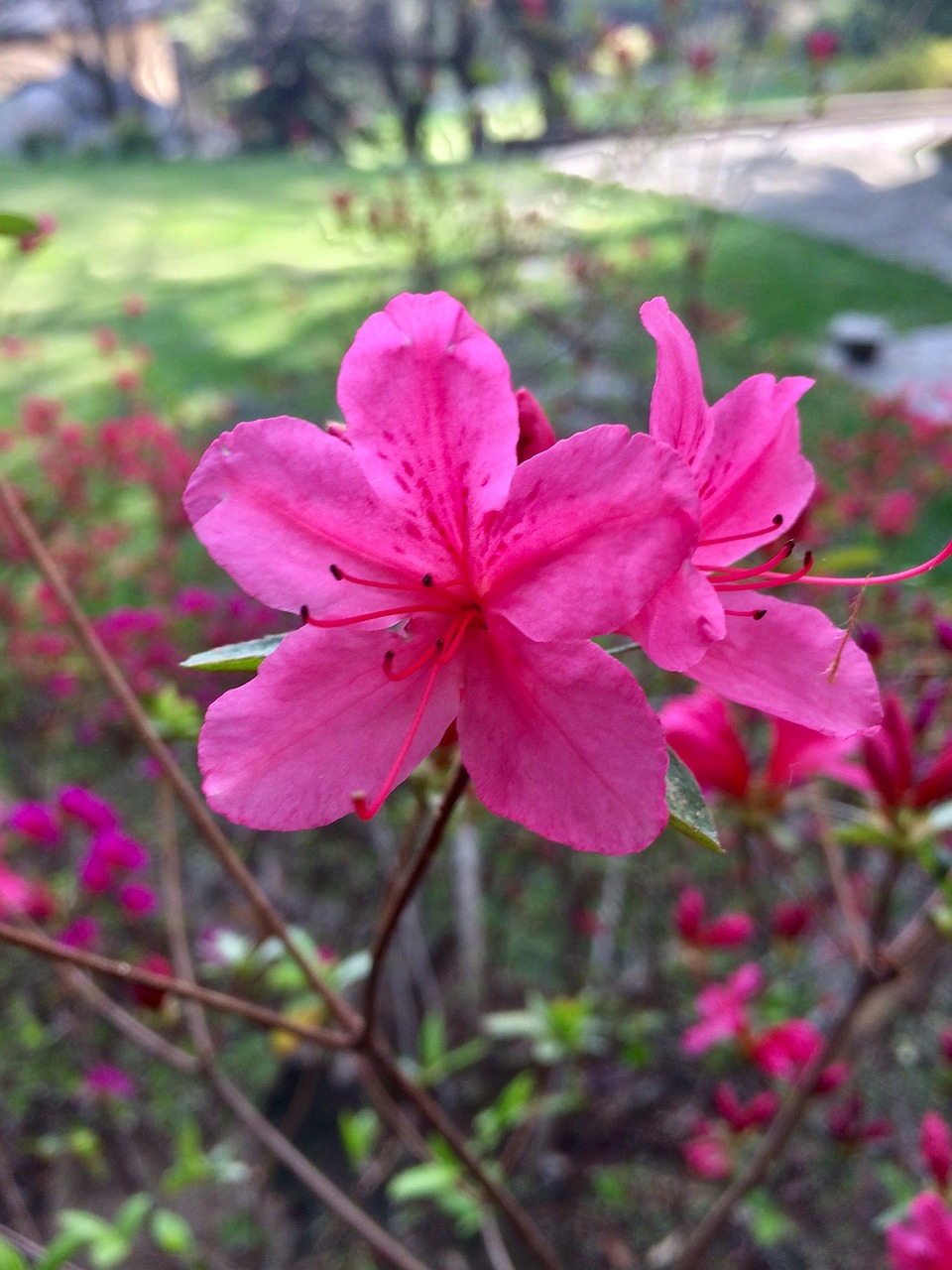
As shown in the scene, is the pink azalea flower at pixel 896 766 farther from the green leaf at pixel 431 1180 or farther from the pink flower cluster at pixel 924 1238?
the green leaf at pixel 431 1180

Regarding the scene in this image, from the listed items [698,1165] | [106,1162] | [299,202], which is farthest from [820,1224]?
[299,202]

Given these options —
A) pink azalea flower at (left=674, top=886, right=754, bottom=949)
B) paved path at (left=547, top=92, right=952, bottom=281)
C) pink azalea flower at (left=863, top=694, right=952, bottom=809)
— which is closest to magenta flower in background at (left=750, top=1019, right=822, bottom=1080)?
pink azalea flower at (left=674, top=886, right=754, bottom=949)

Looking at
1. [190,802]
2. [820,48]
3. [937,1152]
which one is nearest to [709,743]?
[190,802]

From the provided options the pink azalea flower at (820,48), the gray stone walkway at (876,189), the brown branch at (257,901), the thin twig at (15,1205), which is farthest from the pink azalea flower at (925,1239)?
the gray stone walkway at (876,189)

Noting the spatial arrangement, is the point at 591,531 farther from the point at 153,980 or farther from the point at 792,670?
the point at 153,980

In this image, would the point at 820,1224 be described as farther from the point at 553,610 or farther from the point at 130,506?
the point at 130,506

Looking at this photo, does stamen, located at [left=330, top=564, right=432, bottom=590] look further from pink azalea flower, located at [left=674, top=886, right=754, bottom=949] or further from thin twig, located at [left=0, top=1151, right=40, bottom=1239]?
thin twig, located at [left=0, top=1151, right=40, bottom=1239]

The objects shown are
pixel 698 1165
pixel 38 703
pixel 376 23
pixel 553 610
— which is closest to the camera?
pixel 553 610
